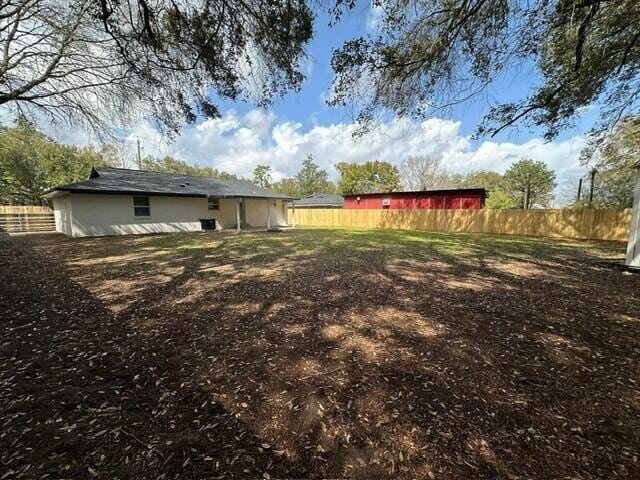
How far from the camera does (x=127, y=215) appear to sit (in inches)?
573

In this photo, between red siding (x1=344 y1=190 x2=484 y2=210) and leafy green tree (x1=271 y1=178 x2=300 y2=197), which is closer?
red siding (x1=344 y1=190 x2=484 y2=210)

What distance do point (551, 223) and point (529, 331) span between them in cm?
1559

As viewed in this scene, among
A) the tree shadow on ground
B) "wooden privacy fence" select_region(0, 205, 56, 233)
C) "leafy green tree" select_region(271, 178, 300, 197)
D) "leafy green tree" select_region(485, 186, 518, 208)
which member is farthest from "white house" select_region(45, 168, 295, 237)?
"leafy green tree" select_region(271, 178, 300, 197)

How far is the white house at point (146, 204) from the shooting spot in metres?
13.2

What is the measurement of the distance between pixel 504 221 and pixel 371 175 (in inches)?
1129

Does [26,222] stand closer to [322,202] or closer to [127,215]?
[127,215]

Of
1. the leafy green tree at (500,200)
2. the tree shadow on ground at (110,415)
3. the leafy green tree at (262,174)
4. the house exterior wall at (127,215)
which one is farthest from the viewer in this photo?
the leafy green tree at (262,174)

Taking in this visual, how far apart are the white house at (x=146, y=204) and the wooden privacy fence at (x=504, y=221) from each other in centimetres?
672

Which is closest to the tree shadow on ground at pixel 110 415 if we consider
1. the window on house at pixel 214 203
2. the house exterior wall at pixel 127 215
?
the house exterior wall at pixel 127 215

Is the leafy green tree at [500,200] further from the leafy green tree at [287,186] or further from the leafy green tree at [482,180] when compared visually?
the leafy green tree at [287,186]

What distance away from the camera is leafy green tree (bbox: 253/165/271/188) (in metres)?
52.2

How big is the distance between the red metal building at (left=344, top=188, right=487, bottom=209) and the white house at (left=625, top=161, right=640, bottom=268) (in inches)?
515

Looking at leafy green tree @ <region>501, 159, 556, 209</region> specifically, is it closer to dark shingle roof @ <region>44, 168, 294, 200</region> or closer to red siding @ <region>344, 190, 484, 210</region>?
red siding @ <region>344, 190, 484, 210</region>

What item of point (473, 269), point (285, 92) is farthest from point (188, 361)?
point (473, 269)
